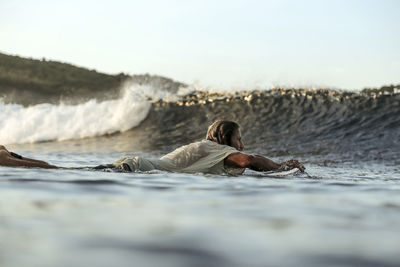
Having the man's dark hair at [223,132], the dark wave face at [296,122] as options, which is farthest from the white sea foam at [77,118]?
the man's dark hair at [223,132]

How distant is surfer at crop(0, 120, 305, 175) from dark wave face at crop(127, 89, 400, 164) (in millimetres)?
4490

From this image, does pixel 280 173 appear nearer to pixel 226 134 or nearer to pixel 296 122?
pixel 226 134

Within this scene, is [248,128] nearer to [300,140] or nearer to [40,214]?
[300,140]

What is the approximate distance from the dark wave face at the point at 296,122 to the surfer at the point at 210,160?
449 cm

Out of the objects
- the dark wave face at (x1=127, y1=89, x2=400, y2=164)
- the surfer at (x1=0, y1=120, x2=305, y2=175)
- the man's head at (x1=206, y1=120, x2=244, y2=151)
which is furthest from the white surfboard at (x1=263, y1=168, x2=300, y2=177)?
the dark wave face at (x1=127, y1=89, x2=400, y2=164)

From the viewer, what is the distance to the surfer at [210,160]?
5285mm

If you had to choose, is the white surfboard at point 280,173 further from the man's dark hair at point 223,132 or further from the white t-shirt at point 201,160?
the man's dark hair at point 223,132

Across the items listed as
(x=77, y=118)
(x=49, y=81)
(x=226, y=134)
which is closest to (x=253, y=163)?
(x=226, y=134)

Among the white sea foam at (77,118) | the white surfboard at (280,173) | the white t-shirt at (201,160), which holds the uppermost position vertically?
the white sea foam at (77,118)

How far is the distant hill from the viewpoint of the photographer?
75.5ft

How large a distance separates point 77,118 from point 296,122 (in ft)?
26.0

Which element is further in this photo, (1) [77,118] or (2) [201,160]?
(1) [77,118]

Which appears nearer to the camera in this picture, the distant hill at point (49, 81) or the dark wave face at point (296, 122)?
the dark wave face at point (296, 122)

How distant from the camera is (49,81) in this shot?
25406 mm
